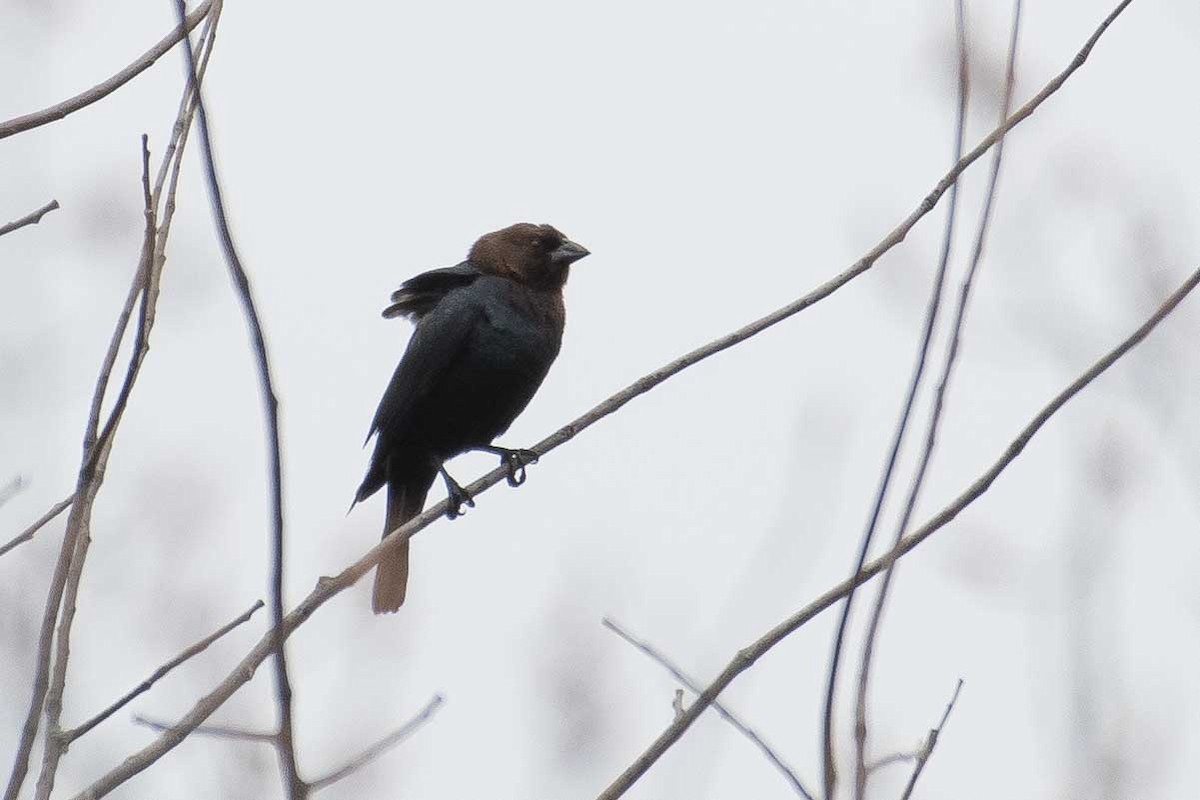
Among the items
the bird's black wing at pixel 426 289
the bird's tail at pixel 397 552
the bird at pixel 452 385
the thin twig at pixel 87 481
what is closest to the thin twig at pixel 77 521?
the thin twig at pixel 87 481

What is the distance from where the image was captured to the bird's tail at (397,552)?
193 inches

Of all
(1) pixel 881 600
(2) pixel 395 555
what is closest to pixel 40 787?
(1) pixel 881 600

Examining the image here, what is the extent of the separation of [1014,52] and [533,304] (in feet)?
10.8

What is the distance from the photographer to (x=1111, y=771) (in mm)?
2383

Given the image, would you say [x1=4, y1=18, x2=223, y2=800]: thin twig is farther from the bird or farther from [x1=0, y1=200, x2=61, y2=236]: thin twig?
the bird

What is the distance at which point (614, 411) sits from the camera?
2627 mm

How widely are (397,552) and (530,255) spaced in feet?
4.20

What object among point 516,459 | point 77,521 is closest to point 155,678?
point 77,521

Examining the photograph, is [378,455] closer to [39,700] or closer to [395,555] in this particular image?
[395,555]

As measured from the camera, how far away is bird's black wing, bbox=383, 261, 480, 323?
5.30 m

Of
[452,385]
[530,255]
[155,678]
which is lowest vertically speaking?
[155,678]

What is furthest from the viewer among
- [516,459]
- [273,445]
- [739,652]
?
[516,459]

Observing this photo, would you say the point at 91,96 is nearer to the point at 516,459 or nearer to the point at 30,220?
the point at 30,220

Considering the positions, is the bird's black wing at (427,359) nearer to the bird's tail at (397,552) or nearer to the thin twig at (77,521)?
the bird's tail at (397,552)
